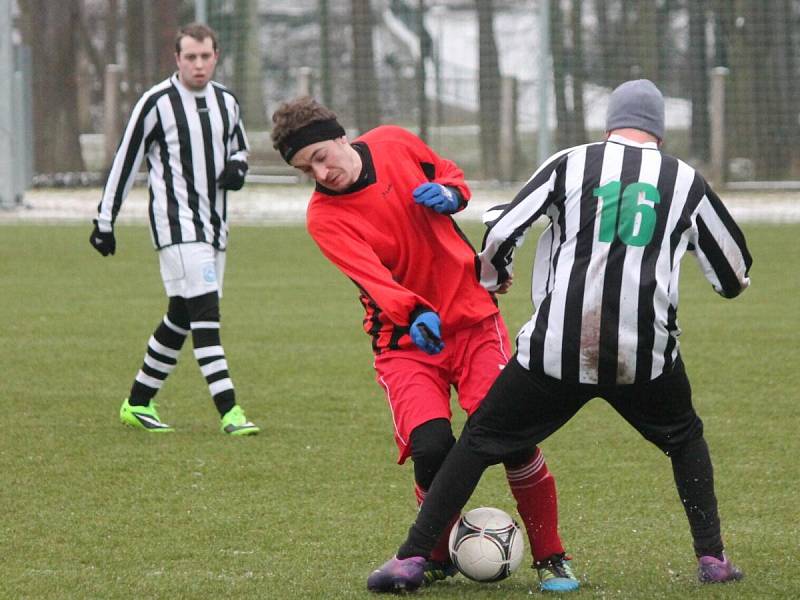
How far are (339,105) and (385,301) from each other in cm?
1932

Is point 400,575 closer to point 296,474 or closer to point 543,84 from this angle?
point 296,474

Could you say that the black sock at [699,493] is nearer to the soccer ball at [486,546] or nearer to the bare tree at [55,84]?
the soccer ball at [486,546]

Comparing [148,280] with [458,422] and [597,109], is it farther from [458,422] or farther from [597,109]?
[597,109]

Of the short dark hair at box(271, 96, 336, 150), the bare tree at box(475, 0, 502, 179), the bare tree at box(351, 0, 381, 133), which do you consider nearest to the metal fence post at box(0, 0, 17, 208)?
the bare tree at box(351, 0, 381, 133)

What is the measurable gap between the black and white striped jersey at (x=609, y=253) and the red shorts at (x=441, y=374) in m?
0.42

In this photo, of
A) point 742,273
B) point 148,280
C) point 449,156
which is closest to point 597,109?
point 449,156

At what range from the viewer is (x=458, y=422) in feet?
26.1

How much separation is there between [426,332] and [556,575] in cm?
90

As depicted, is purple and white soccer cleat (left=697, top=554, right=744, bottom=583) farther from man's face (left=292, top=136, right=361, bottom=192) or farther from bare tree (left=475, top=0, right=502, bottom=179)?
bare tree (left=475, top=0, right=502, bottom=179)

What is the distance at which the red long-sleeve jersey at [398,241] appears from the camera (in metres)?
4.98

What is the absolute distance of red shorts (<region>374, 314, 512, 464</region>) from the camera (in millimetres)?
4906

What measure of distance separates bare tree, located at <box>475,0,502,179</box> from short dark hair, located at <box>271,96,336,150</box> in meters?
17.5

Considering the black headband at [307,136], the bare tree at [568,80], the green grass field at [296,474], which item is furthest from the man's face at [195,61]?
the bare tree at [568,80]

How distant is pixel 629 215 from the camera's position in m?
4.45
